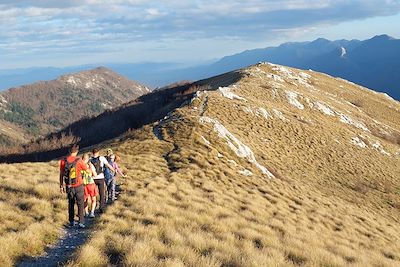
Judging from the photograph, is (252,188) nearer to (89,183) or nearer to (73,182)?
(89,183)

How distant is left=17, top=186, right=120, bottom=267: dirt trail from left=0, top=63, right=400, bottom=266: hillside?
1.44 feet

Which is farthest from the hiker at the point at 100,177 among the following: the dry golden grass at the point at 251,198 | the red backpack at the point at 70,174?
the red backpack at the point at 70,174

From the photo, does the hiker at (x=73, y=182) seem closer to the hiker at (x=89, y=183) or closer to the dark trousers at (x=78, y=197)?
the dark trousers at (x=78, y=197)

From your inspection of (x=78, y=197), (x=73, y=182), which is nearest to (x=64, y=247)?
(x=78, y=197)

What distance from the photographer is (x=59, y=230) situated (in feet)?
47.3

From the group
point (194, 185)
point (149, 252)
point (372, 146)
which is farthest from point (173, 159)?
point (372, 146)

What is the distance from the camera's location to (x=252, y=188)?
28406 mm

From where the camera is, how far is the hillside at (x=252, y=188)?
1308 centimetres

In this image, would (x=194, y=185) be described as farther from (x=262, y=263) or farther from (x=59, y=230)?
(x=262, y=263)

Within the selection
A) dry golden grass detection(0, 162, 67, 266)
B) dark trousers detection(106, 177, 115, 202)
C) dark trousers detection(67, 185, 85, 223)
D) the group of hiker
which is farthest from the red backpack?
dark trousers detection(106, 177, 115, 202)

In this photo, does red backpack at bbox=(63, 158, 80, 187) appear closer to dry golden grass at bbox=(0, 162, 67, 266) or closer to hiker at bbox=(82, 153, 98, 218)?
hiker at bbox=(82, 153, 98, 218)

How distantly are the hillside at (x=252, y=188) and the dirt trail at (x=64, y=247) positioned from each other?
439mm

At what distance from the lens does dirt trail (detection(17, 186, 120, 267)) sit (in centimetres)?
1112

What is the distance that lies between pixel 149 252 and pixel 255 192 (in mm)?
16604
